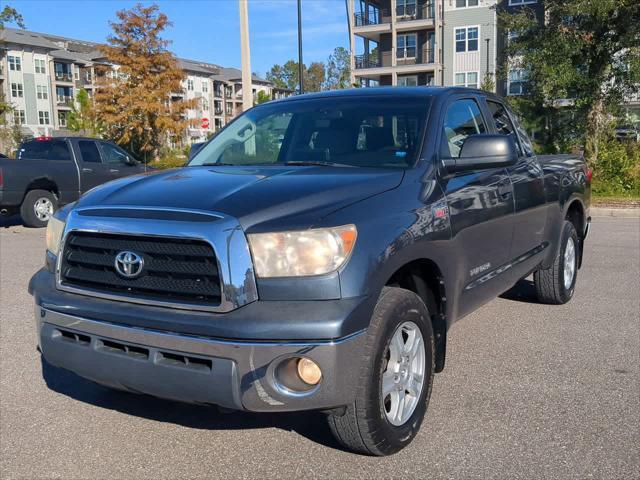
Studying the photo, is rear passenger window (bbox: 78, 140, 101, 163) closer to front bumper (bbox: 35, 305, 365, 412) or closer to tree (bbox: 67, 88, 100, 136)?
front bumper (bbox: 35, 305, 365, 412)

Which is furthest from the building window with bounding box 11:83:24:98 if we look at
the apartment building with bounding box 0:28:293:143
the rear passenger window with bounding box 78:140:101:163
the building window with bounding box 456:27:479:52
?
the rear passenger window with bounding box 78:140:101:163

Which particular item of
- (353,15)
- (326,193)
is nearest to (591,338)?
(326,193)

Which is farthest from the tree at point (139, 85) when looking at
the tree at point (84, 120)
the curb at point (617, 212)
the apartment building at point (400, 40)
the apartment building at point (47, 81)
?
the curb at point (617, 212)

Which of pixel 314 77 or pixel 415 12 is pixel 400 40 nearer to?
pixel 415 12

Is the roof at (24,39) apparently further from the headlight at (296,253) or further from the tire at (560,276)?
the headlight at (296,253)

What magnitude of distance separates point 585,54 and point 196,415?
16.1m

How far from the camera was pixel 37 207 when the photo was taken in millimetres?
13258

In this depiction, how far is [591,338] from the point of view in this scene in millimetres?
5121

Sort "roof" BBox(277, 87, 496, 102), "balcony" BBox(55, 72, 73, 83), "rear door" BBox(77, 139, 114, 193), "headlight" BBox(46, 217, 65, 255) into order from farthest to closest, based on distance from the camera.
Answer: "balcony" BBox(55, 72, 73, 83) → "rear door" BBox(77, 139, 114, 193) → "roof" BBox(277, 87, 496, 102) → "headlight" BBox(46, 217, 65, 255)

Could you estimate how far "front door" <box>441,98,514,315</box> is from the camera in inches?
150

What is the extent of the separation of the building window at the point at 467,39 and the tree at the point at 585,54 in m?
28.0

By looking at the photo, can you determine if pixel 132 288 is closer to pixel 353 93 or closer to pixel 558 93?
pixel 353 93

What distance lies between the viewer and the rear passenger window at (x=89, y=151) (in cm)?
1413

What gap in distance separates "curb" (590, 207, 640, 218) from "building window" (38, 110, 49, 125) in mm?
72501
